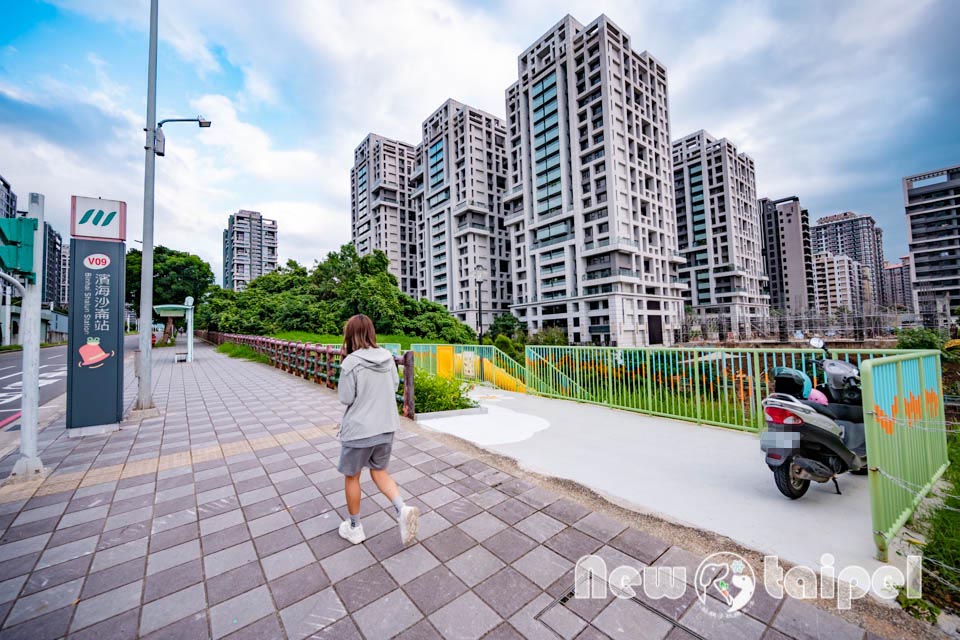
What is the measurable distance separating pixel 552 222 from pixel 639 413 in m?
49.8

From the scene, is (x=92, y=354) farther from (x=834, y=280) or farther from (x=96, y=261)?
(x=834, y=280)

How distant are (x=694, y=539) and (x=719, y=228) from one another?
3310 inches

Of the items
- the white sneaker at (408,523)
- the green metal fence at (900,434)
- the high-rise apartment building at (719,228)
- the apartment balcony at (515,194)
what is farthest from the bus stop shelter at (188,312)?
the high-rise apartment building at (719,228)

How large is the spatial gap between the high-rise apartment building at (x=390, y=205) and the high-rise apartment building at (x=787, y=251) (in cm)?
8356

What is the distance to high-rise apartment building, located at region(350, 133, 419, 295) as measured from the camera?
275 ft

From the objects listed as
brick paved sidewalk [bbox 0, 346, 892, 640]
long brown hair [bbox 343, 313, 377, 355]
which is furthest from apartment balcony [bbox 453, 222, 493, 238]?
long brown hair [bbox 343, 313, 377, 355]

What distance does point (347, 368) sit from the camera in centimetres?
273

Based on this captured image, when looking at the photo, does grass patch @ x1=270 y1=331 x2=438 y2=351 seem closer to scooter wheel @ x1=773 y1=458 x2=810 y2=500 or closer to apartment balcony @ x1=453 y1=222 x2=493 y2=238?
scooter wheel @ x1=773 y1=458 x2=810 y2=500

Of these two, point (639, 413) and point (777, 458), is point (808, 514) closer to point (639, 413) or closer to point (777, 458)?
point (777, 458)

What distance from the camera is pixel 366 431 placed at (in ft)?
8.84

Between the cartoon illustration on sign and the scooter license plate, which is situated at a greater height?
the cartoon illustration on sign

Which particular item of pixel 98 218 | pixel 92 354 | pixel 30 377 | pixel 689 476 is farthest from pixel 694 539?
pixel 98 218

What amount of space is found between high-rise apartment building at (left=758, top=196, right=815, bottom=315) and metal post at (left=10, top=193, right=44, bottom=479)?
347 ft

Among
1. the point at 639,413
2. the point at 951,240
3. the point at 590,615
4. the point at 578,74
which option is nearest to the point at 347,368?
the point at 590,615
